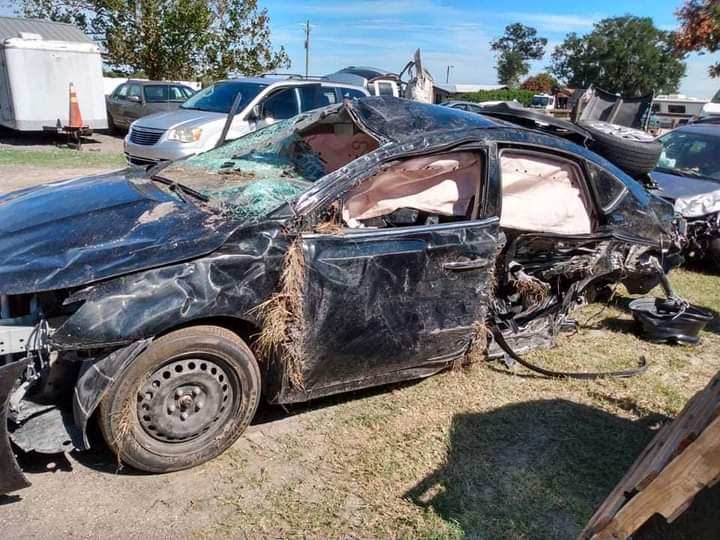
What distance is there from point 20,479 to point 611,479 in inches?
112

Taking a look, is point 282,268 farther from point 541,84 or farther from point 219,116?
point 541,84

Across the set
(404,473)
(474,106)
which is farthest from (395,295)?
(474,106)

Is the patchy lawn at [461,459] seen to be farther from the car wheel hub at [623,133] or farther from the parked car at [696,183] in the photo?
the parked car at [696,183]

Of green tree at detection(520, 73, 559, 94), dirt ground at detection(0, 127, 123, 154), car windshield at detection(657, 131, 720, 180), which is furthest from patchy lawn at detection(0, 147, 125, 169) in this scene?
green tree at detection(520, 73, 559, 94)

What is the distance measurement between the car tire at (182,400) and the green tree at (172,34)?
2279 cm

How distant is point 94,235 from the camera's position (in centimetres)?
285

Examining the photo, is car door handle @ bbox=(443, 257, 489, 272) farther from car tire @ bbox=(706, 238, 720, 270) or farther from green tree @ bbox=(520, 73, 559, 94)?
green tree @ bbox=(520, 73, 559, 94)

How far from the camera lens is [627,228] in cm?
442

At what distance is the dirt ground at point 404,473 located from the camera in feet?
8.55

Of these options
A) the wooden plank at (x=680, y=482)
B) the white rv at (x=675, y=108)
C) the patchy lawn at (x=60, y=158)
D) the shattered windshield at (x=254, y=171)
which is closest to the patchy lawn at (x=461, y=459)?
the wooden plank at (x=680, y=482)

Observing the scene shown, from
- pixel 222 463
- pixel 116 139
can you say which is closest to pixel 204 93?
pixel 116 139

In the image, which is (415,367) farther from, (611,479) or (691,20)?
(691,20)

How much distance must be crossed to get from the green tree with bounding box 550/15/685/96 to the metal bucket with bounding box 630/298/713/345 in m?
65.3

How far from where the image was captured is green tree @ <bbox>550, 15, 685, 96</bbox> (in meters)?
63.9
